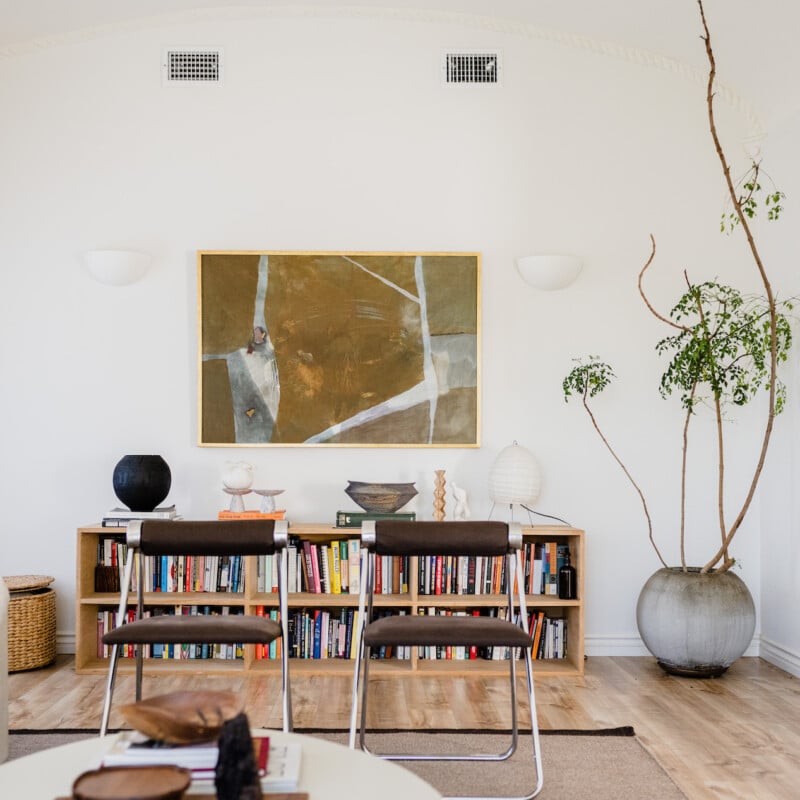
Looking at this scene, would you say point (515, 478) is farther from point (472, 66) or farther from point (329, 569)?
point (472, 66)

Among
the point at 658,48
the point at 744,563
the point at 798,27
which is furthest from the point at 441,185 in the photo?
the point at 744,563

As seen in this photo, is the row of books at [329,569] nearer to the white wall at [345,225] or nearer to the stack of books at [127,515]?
the white wall at [345,225]

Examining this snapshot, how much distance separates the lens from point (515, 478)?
4.76 m

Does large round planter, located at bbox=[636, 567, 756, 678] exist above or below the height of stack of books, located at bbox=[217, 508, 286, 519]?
below

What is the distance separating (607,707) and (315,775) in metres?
2.30

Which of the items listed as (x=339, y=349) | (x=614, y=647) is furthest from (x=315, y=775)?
(x=614, y=647)

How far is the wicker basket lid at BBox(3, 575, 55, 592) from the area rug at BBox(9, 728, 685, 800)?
1.13m

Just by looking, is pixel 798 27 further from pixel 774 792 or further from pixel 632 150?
pixel 774 792

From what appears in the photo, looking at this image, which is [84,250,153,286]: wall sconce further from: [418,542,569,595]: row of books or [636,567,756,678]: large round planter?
[636,567,756,678]: large round planter

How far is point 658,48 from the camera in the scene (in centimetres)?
503

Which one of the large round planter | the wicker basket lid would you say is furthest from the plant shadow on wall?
the wicker basket lid

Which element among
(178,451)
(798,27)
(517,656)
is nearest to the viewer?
(798,27)

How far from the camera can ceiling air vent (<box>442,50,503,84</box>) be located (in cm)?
509

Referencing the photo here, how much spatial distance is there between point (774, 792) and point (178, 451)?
3229 millimetres
